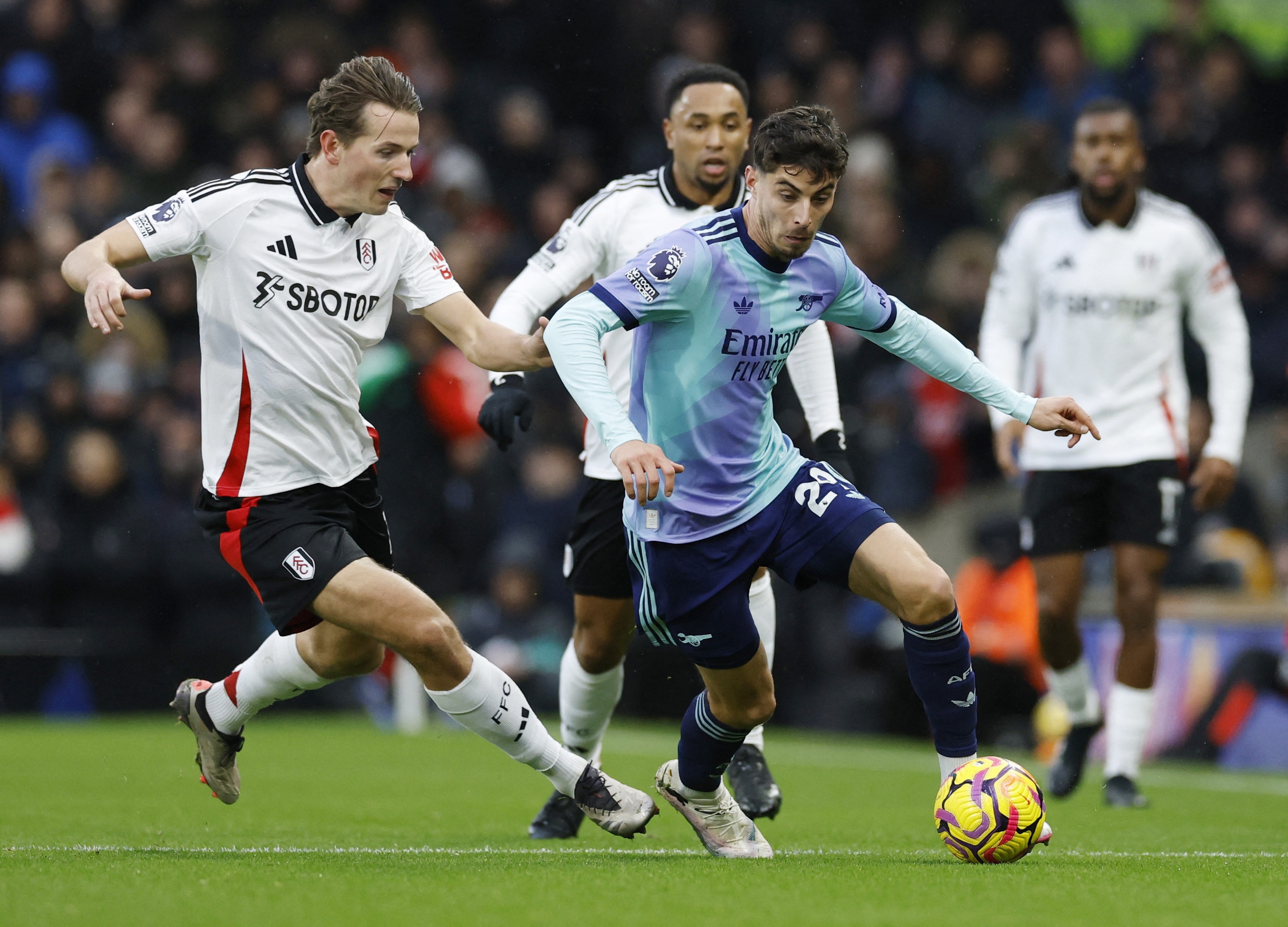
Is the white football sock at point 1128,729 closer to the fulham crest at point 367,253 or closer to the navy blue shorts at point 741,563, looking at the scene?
the navy blue shorts at point 741,563

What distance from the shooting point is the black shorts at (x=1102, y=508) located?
24.9 feet

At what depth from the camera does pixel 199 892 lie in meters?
4.34

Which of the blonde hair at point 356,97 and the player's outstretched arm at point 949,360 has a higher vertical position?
the blonde hair at point 356,97

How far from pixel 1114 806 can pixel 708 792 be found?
108 inches

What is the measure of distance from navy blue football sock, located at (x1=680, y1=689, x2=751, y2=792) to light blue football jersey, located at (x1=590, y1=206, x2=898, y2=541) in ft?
1.93

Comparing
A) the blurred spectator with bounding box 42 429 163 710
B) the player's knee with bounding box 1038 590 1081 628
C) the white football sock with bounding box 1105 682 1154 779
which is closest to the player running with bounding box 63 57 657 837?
the player's knee with bounding box 1038 590 1081 628

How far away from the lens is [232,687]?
238 inches

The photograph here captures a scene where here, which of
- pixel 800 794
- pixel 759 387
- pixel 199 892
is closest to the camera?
pixel 199 892

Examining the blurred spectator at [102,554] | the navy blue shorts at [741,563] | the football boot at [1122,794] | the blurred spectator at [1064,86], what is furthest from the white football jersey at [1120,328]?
the blurred spectator at [102,554]

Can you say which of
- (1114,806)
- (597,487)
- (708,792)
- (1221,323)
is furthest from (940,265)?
(708,792)

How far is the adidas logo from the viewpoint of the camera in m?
5.48

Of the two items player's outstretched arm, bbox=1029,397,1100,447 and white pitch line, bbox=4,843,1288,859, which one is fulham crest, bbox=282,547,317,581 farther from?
player's outstretched arm, bbox=1029,397,1100,447

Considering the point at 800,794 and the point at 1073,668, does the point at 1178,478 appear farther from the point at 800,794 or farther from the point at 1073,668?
the point at 800,794

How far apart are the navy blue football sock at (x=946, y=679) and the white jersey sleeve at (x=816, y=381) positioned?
132cm
